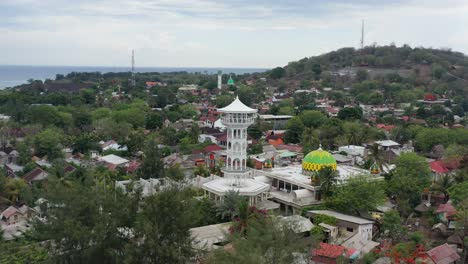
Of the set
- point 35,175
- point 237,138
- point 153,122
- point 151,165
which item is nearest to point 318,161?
point 237,138

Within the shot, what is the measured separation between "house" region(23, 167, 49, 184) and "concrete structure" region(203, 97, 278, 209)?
615 inches

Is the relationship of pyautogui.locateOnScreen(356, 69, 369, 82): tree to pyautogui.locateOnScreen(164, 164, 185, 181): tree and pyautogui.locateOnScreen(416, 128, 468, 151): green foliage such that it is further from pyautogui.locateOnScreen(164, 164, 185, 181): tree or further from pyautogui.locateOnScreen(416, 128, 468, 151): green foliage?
pyautogui.locateOnScreen(164, 164, 185, 181): tree

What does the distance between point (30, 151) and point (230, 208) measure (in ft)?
96.5

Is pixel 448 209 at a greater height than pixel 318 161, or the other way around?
pixel 318 161

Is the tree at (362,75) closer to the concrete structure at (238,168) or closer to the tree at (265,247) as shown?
the concrete structure at (238,168)

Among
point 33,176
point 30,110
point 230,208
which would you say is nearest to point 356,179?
point 230,208

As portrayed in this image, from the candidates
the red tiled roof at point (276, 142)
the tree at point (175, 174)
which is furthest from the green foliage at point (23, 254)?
the red tiled roof at point (276, 142)

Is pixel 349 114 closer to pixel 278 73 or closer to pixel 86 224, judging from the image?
pixel 86 224

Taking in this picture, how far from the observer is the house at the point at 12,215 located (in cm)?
3247

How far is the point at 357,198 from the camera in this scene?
31.2 meters

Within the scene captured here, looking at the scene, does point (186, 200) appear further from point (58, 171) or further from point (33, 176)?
point (33, 176)

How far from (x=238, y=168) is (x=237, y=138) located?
83.3 inches

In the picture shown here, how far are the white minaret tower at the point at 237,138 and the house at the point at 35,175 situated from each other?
16.7 m

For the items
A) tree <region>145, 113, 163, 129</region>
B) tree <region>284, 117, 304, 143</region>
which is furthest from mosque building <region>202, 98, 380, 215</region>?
tree <region>145, 113, 163, 129</region>
